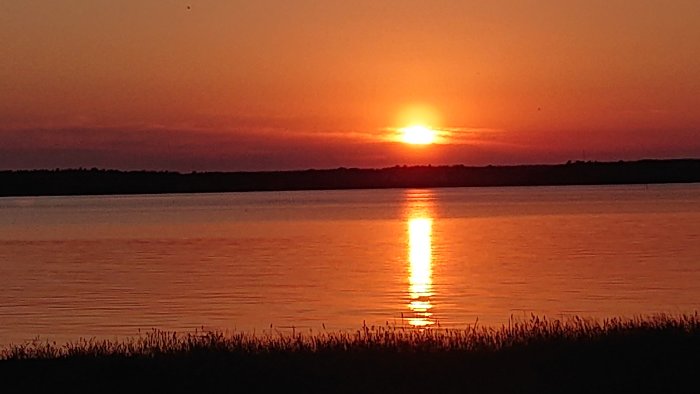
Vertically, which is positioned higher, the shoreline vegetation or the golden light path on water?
the shoreline vegetation

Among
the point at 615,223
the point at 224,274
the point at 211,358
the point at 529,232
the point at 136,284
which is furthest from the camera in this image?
the point at 615,223

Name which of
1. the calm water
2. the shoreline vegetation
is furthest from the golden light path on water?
the shoreline vegetation

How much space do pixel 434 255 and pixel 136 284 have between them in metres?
15.7

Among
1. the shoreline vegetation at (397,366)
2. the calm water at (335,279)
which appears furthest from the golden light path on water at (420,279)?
the shoreline vegetation at (397,366)

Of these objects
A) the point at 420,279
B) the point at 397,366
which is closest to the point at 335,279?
the point at 420,279

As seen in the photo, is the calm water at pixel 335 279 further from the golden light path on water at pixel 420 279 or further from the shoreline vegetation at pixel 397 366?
the shoreline vegetation at pixel 397 366

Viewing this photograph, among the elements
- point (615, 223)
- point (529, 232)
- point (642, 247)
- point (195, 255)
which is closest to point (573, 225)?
point (615, 223)

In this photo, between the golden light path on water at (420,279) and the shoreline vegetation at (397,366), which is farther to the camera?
the golden light path on water at (420,279)

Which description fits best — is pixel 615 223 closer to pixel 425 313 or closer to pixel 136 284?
pixel 136 284

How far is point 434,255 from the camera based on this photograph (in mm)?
45312

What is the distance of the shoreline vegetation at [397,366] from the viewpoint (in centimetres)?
1003

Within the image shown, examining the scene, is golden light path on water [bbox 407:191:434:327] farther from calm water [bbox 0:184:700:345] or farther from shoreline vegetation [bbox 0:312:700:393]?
shoreline vegetation [bbox 0:312:700:393]

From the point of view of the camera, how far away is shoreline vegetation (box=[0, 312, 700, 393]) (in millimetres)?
10031

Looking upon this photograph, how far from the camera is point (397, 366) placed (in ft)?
36.3
